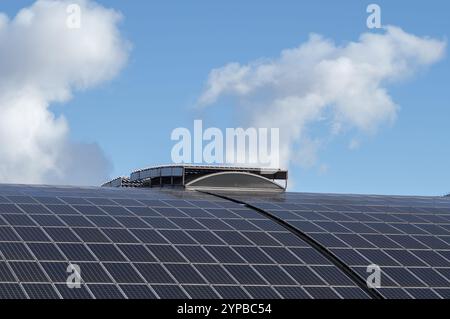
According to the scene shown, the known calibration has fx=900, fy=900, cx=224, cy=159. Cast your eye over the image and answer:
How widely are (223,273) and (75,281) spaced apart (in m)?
7.09

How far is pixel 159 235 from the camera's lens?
45.5 m

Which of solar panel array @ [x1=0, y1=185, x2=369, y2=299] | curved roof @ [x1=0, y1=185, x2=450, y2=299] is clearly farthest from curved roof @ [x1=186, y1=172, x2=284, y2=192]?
solar panel array @ [x1=0, y1=185, x2=369, y2=299]

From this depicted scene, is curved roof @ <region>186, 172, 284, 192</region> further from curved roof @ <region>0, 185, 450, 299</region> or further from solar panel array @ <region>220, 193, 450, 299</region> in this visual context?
curved roof @ <region>0, 185, 450, 299</region>

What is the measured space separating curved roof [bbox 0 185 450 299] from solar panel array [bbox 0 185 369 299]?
0.18 ft

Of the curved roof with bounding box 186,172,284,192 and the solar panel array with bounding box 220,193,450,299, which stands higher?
the curved roof with bounding box 186,172,284,192

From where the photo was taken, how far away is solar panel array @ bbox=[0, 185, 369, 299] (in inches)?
1528

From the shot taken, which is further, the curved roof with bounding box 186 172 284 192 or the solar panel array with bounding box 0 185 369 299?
the curved roof with bounding box 186 172 284 192

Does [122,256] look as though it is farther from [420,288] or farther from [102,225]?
[420,288]

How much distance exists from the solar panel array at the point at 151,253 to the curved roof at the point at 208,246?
0.06 meters

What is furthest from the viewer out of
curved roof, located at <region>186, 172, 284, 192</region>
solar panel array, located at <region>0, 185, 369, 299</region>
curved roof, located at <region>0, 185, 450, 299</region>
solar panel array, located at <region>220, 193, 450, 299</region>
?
curved roof, located at <region>186, 172, 284, 192</region>

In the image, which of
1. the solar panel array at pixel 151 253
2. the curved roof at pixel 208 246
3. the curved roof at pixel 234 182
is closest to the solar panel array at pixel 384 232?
the curved roof at pixel 208 246

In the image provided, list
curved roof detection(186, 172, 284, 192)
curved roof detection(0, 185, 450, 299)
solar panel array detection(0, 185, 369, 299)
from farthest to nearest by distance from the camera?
curved roof detection(186, 172, 284, 192)
curved roof detection(0, 185, 450, 299)
solar panel array detection(0, 185, 369, 299)

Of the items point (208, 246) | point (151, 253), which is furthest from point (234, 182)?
point (151, 253)
